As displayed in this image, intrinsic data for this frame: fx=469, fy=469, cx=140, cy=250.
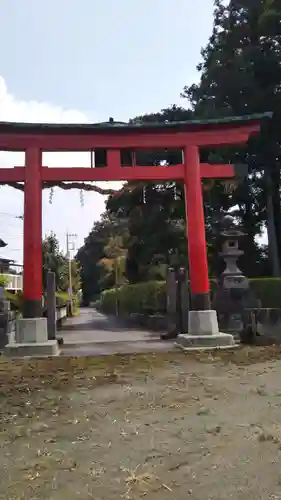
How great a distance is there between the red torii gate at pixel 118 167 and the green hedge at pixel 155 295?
634 cm

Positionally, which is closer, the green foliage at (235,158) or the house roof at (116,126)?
the house roof at (116,126)

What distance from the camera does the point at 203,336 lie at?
11953mm

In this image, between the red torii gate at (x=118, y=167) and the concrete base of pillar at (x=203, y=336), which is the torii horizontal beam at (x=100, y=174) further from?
the concrete base of pillar at (x=203, y=336)

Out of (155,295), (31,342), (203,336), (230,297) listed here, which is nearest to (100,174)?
(31,342)

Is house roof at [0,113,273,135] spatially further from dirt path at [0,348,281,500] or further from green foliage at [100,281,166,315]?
green foliage at [100,281,166,315]

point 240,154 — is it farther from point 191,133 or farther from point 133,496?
point 133,496

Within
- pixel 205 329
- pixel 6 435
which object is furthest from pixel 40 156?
pixel 6 435

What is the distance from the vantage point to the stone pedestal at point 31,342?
1138 cm

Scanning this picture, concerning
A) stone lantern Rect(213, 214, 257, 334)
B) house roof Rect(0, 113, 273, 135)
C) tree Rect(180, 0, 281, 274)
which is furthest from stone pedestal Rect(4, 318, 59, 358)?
tree Rect(180, 0, 281, 274)

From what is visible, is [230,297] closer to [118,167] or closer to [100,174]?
[118,167]

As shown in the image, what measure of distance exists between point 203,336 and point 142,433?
22.2ft

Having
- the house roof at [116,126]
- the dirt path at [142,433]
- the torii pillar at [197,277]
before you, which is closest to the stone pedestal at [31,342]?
the dirt path at [142,433]

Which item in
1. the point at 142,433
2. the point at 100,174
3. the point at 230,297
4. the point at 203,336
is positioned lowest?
the point at 142,433

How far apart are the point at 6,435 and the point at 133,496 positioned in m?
2.18
